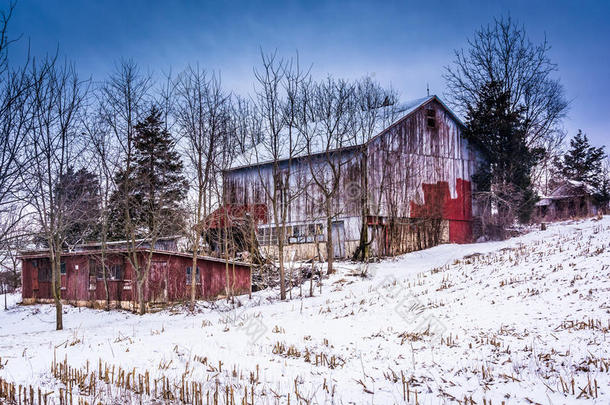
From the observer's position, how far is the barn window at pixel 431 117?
101 feet

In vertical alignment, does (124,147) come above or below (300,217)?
above

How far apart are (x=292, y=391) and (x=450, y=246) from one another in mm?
23512

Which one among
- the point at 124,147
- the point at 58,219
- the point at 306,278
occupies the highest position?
the point at 124,147

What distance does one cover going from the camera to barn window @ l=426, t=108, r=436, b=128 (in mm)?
30766

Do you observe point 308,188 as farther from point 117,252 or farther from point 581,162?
point 581,162

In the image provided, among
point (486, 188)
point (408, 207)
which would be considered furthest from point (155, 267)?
point (486, 188)

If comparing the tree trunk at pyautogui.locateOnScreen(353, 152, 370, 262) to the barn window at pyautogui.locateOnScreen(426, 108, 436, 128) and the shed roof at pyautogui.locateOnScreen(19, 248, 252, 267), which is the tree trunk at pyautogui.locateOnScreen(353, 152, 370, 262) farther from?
the shed roof at pyautogui.locateOnScreen(19, 248, 252, 267)

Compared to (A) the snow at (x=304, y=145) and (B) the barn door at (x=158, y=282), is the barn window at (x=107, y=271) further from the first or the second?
(A) the snow at (x=304, y=145)

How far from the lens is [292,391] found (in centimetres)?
627

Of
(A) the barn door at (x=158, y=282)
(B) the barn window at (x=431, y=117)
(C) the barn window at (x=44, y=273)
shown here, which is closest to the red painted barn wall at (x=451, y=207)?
(B) the barn window at (x=431, y=117)

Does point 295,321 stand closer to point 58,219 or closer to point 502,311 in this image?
point 502,311

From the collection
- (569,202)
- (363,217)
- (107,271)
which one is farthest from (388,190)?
(569,202)

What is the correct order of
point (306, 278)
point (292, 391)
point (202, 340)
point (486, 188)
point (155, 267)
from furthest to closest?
point (486, 188), point (306, 278), point (155, 267), point (202, 340), point (292, 391)

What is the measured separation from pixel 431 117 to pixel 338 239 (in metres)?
10.3
